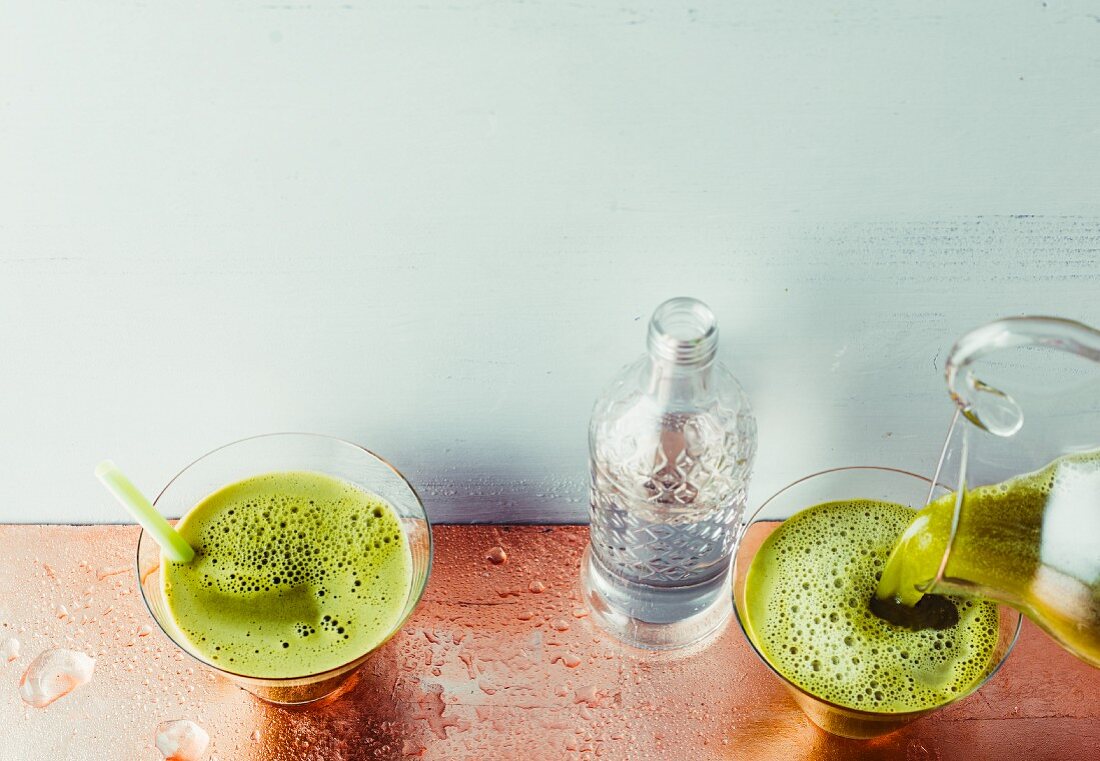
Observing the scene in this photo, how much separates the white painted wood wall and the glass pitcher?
0.14 m

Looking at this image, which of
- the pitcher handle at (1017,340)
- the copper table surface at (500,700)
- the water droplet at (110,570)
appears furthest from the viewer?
the water droplet at (110,570)

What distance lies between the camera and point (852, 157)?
665 mm

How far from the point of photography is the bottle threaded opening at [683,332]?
69 cm

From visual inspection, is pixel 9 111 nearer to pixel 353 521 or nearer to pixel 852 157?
pixel 353 521

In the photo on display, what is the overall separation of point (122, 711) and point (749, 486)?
60 centimetres

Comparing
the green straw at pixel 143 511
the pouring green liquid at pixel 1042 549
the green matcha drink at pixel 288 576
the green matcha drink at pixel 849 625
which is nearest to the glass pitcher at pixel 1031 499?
the pouring green liquid at pixel 1042 549

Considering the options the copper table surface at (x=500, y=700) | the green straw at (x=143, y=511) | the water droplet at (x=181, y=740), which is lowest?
the water droplet at (x=181, y=740)

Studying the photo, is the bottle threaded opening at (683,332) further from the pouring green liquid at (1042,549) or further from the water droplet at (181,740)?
the water droplet at (181,740)

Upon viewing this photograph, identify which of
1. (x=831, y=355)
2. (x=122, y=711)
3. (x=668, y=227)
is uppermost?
(x=668, y=227)

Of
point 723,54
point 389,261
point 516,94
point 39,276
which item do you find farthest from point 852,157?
point 39,276

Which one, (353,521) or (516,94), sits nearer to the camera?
(516,94)

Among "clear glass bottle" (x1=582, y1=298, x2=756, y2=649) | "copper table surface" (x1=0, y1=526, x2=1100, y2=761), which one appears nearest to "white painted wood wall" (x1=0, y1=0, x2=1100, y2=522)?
"clear glass bottle" (x1=582, y1=298, x2=756, y2=649)

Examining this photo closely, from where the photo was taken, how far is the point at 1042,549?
0.64m

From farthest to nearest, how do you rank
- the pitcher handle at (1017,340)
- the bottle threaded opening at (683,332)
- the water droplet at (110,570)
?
1. the water droplet at (110,570)
2. the bottle threaded opening at (683,332)
3. the pitcher handle at (1017,340)
